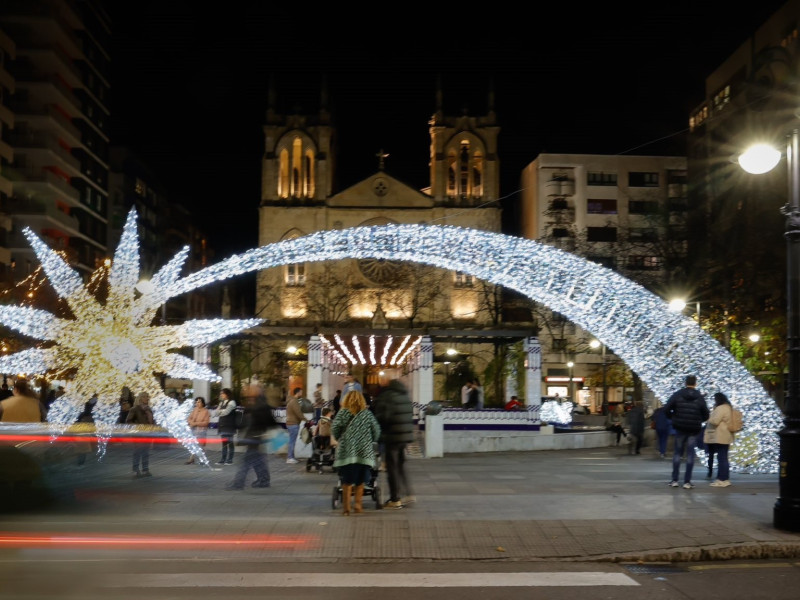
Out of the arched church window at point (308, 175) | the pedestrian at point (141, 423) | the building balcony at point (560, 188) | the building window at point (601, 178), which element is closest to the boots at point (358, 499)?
the pedestrian at point (141, 423)

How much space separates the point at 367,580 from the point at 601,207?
2723 inches

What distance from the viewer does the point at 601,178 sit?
75.7 meters

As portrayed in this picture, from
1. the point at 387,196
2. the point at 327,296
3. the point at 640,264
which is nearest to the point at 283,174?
the point at 387,196

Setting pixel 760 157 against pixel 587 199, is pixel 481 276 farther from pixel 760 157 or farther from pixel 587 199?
pixel 587 199

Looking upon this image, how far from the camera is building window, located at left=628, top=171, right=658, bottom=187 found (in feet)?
250

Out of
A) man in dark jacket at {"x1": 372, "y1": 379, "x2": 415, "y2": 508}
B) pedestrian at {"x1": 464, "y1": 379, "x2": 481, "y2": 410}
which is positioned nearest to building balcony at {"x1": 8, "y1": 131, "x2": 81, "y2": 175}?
pedestrian at {"x1": 464, "y1": 379, "x2": 481, "y2": 410}

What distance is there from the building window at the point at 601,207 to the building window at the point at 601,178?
1.58 meters

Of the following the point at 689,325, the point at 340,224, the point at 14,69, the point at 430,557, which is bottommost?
the point at 430,557

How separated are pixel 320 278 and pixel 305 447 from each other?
134 feet

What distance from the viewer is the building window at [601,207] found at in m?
74.8

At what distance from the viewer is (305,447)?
68.0 feet

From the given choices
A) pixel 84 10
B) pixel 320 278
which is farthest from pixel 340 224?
pixel 84 10

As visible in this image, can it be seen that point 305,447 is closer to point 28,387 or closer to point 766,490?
point 28,387

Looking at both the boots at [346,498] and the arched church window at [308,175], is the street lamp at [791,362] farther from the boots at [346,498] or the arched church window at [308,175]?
the arched church window at [308,175]
